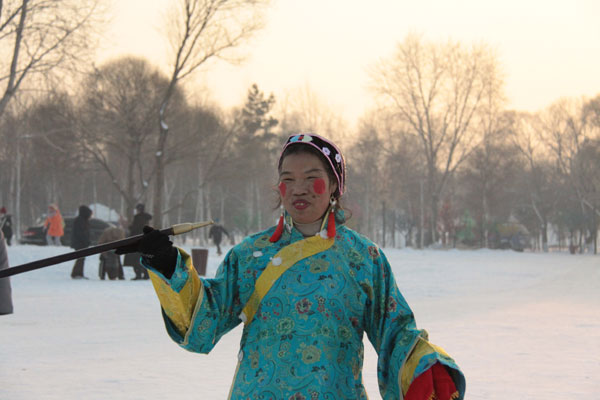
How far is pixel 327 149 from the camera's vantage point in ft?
8.56

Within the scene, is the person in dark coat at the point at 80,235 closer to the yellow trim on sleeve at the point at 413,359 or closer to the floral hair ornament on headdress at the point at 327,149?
the floral hair ornament on headdress at the point at 327,149

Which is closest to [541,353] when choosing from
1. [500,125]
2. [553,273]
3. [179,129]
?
[553,273]

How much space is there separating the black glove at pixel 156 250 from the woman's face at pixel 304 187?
1.44 ft

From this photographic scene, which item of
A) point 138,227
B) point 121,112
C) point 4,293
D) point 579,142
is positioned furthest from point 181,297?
point 579,142

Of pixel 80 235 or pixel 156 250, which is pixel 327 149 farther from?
pixel 80 235

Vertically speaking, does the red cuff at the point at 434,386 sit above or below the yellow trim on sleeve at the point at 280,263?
below

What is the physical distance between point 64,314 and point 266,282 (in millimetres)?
9173

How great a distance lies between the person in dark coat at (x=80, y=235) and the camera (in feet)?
56.1

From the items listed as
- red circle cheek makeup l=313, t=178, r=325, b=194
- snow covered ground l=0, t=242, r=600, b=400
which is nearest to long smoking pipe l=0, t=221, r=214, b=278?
red circle cheek makeup l=313, t=178, r=325, b=194

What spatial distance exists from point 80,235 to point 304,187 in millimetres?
15573

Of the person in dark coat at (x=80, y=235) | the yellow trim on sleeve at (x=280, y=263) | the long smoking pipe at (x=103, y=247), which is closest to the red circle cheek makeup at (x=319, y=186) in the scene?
the yellow trim on sleeve at (x=280, y=263)

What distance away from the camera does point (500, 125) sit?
49875mm

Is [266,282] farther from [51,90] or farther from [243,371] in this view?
[51,90]

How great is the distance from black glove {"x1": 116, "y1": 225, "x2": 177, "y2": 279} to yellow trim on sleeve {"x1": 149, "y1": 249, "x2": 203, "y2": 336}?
0.03m
